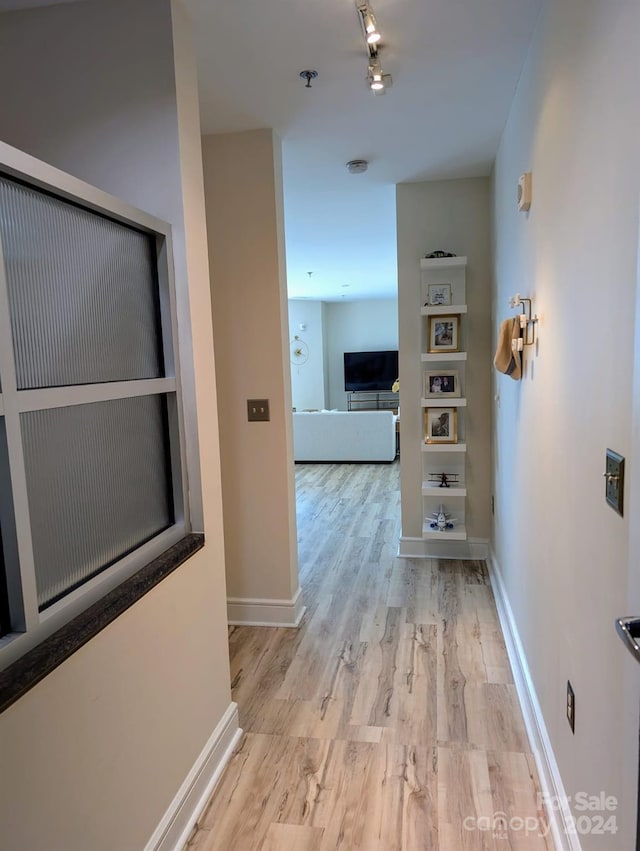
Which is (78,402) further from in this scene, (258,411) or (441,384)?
(441,384)

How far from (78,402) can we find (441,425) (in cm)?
280

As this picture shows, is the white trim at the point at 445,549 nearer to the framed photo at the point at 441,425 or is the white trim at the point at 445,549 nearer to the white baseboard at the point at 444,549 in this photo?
the white baseboard at the point at 444,549

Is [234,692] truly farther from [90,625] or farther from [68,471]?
[68,471]

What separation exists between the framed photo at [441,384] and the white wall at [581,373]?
55.2 inches

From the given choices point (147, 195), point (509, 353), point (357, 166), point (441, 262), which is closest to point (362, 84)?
point (357, 166)

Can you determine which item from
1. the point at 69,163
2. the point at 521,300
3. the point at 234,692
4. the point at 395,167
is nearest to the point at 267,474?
the point at 234,692

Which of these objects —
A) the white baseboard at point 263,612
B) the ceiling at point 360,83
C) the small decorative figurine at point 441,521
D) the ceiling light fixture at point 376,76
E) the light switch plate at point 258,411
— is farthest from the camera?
the small decorative figurine at point 441,521

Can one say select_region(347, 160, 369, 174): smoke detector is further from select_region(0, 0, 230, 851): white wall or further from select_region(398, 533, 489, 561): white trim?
select_region(398, 533, 489, 561): white trim

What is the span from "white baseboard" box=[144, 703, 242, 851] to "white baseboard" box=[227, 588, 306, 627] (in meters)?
0.86

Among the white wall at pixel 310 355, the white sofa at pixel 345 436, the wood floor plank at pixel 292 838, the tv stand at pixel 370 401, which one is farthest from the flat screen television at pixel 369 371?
the wood floor plank at pixel 292 838

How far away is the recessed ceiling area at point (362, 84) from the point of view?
1.77m

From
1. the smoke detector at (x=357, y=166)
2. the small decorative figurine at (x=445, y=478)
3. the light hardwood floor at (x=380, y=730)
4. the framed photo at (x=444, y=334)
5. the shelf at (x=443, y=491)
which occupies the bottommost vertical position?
the light hardwood floor at (x=380, y=730)

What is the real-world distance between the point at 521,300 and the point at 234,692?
1.96 metres

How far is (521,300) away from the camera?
2.09 metres
